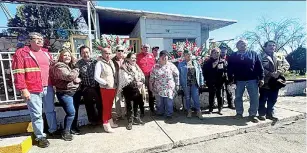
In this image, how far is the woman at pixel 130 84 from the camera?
3918mm

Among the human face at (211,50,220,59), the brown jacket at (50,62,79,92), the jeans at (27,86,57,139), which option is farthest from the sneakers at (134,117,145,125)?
the human face at (211,50,220,59)

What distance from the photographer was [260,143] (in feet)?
11.5

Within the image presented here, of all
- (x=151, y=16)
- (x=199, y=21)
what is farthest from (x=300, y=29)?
(x=151, y=16)

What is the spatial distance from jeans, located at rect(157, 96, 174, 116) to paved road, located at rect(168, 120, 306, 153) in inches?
49.5

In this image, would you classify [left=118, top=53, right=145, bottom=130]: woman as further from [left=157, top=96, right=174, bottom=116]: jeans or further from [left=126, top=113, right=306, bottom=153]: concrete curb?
[left=126, top=113, right=306, bottom=153]: concrete curb

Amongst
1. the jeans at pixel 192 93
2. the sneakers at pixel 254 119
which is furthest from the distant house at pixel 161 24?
the sneakers at pixel 254 119

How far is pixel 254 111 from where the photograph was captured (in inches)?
174

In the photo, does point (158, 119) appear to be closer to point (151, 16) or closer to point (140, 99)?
point (140, 99)

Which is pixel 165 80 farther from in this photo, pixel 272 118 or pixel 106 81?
pixel 272 118

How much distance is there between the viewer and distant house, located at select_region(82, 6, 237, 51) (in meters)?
8.77

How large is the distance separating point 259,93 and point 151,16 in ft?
20.1

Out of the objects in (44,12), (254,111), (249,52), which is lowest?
(254,111)

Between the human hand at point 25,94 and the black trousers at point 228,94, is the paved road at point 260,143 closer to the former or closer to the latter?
the black trousers at point 228,94

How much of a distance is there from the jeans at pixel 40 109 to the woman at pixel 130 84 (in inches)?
51.4
